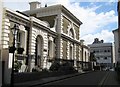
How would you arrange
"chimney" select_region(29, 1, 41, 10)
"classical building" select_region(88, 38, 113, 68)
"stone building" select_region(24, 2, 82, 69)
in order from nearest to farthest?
"stone building" select_region(24, 2, 82, 69), "chimney" select_region(29, 1, 41, 10), "classical building" select_region(88, 38, 113, 68)

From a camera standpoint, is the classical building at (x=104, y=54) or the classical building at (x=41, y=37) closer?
the classical building at (x=41, y=37)

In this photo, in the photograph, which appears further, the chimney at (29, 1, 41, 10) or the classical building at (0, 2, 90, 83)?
the chimney at (29, 1, 41, 10)

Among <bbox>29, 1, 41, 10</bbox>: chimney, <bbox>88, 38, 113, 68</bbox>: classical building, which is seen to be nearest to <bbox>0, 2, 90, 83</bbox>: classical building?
<bbox>29, 1, 41, 10</bbox>: chimney

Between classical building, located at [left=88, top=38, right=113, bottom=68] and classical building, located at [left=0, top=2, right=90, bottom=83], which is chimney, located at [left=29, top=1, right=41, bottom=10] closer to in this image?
classical building, located at [left=0, top=2, right=90, bottom=83]

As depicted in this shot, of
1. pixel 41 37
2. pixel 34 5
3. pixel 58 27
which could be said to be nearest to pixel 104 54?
pixel 34 5

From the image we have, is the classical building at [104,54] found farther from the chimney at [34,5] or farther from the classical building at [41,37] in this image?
the chimney at [34,5]

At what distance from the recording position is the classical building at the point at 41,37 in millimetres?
31109

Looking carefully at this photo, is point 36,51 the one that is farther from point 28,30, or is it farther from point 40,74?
point 40,74

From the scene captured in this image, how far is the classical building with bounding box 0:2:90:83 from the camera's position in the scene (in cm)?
3111

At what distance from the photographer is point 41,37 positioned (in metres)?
41.3

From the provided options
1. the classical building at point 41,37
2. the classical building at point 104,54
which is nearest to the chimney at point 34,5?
the classical building at point 41,37

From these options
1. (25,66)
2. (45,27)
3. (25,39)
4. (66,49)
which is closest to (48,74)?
(25,66)

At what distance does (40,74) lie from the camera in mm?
33000

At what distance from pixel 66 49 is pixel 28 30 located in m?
17.1
